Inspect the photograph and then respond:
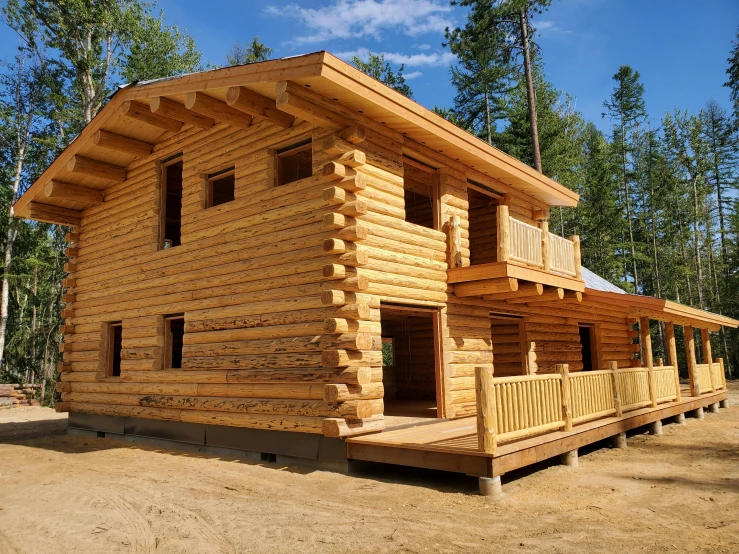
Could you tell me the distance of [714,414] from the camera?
15.4 metres

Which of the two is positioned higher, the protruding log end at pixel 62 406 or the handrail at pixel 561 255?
the handrail at pixel 561 255

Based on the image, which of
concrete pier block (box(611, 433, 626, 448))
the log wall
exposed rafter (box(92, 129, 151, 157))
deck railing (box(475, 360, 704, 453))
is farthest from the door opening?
exposed rafter (box(92, 129, 151, 157))

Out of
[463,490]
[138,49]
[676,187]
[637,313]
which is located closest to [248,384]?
[463,490]

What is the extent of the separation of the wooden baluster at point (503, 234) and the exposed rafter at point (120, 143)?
26.6 feet

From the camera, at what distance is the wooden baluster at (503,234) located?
1022cm

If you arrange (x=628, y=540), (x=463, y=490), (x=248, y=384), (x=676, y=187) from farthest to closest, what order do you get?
(x=676, y=187)
(x=248, y=384)
(x=463, y=490)
(x=628, y=540)

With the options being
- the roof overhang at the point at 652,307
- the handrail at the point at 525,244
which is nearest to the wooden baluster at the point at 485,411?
the handrail at the point at 525,244

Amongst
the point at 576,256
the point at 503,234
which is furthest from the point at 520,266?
the point at 576,256

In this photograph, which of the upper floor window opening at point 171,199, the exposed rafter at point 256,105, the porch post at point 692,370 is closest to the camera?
the exposed rafter at point 256,105

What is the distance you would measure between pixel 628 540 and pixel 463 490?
2.19m

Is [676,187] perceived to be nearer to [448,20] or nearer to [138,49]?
[448,20]

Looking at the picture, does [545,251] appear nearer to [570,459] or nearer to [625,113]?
[570,459]

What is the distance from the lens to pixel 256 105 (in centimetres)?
920

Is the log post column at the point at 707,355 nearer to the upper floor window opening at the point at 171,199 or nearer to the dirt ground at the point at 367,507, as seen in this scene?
the dirt ground at the point at 367,507
